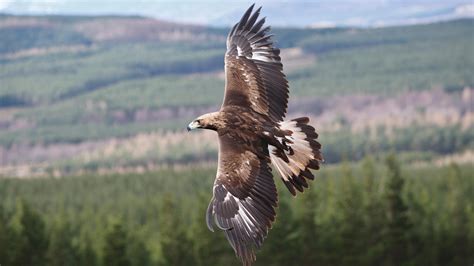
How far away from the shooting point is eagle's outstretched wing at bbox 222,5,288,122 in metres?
13.7

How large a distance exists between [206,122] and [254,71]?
1.44 meters

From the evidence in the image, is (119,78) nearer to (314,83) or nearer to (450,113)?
(314,83)

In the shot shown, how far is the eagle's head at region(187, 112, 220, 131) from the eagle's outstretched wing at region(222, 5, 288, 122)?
494 millimetres

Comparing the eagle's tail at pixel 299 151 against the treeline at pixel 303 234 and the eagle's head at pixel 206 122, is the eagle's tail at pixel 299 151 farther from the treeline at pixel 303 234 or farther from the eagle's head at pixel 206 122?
the treeline at pixel 303 234

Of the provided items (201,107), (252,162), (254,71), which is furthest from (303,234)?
(201,107)

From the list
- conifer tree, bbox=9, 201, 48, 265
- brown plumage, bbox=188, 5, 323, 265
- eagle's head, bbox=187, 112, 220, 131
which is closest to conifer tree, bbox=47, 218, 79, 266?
conifer tree, bbox=9, 201, 48, 265

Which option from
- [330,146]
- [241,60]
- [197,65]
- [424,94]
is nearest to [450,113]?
[424,94]

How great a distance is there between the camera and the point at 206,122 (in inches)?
505

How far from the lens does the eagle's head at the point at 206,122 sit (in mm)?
12766

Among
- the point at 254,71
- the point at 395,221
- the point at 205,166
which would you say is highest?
the point at 254,71

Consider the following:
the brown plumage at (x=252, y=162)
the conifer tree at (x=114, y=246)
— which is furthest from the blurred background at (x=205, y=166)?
the brown plumage at (x=252, y=162)

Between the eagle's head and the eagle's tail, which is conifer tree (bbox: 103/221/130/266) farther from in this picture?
the eagle's head

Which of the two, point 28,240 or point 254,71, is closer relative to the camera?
point 254,71

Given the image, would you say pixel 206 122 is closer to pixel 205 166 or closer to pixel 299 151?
pixel 299 151
